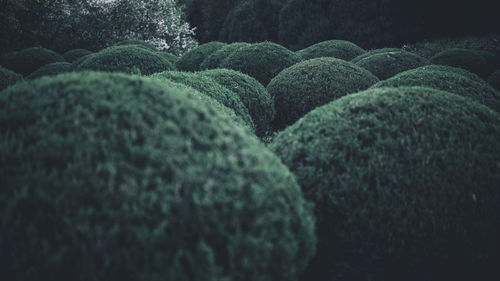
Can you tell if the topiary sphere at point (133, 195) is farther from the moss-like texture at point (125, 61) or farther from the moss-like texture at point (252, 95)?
the moss-like texture at point (125, 61)

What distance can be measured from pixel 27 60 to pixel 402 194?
15.6 meters

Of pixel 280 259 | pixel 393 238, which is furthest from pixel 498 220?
pixel 280 259

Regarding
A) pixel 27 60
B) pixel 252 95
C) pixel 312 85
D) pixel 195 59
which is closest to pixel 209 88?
pixel 252 95

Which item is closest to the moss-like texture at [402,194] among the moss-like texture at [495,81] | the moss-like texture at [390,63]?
the moss-like texture at [390,63]

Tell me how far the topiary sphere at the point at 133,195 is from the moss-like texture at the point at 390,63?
7.28 m

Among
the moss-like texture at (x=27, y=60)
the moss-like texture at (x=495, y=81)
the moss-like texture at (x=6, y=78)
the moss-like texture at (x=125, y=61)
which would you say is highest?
the moss-like texture at (x=27, y=60)

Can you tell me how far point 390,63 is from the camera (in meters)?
8.59

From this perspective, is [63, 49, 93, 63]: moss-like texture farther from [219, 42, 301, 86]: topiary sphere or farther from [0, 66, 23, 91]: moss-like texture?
[219, 42, 301, 86]: topiary sphere

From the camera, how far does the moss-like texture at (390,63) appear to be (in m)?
8.48

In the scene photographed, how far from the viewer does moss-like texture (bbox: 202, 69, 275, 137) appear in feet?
20.3

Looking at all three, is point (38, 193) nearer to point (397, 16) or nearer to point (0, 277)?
point (0, 277)

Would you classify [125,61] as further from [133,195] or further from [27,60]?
[27,60]

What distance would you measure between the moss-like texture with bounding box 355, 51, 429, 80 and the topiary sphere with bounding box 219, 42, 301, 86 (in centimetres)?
213

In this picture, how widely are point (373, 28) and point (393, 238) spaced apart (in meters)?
16.4
